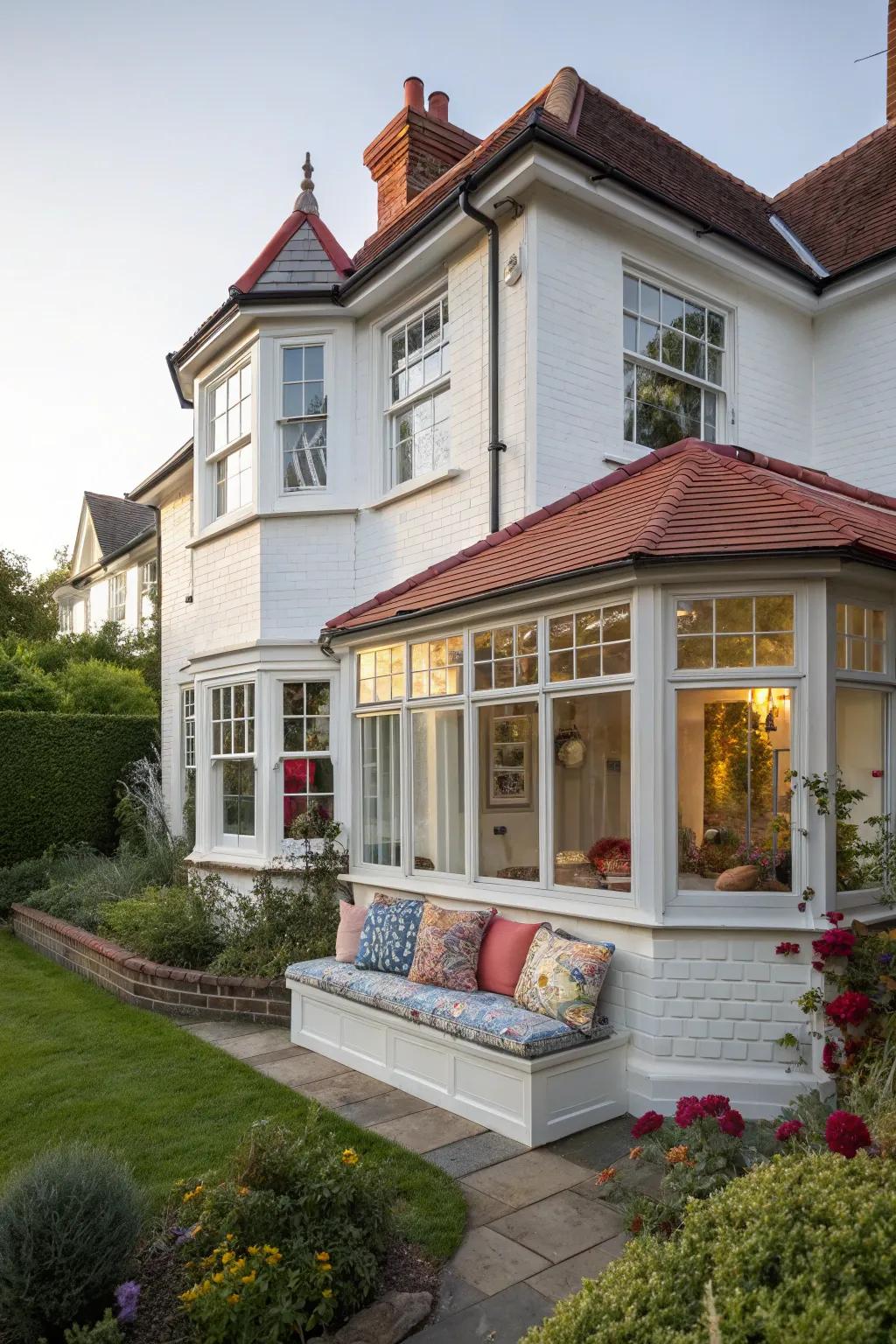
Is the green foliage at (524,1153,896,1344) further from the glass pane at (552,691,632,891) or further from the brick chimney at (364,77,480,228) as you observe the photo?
the brick chimney at (364,77,480,228)

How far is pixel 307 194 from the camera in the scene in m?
10.5

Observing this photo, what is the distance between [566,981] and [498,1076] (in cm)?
67

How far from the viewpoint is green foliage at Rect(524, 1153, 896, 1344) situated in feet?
7.30

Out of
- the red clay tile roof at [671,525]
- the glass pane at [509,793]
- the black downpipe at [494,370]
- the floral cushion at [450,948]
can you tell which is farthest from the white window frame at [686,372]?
the floral cushion at [450,948]

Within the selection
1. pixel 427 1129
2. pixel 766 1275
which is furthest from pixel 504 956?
pixel 766 1275

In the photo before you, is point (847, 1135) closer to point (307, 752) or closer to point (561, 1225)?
point (561, 1225)

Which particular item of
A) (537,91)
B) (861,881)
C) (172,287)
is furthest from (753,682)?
(172,287)

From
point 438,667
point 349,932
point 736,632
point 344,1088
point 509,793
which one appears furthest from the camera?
point 438,667

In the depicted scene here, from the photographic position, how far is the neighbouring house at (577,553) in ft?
17.9

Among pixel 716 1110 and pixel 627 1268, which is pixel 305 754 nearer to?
pixel 716 1110

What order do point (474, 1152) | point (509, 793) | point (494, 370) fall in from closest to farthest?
point (474, 1152) < point (509, 793) < point (494, 370)

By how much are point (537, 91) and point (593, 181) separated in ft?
11.5

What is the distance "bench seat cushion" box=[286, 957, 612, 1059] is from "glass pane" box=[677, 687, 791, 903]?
1.19 m

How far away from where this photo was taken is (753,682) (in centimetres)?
551
